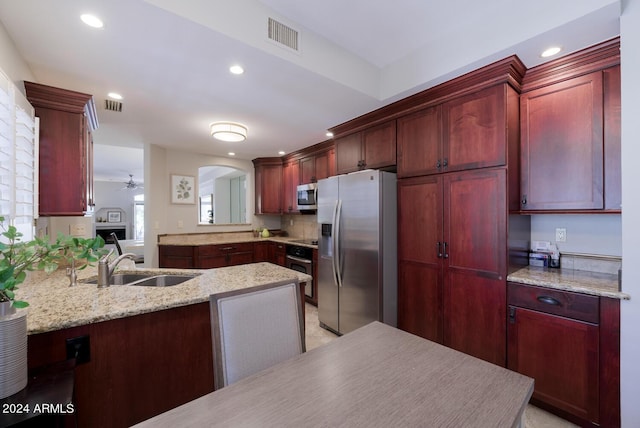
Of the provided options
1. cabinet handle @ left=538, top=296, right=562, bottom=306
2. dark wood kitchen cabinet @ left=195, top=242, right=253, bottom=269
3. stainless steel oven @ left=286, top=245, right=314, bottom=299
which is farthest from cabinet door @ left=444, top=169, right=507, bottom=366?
dark wood kitchen cabinet @ left=195, top=242, right=253, bottom=269

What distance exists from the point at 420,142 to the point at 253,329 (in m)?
2.10

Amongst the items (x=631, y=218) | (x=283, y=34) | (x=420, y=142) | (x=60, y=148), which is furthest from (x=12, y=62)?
(x=631, y=218)

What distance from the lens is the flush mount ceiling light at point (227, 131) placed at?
3098 millimetres

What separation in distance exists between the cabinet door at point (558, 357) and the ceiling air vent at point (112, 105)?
12.3 ft

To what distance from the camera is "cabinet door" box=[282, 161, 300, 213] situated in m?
4.70

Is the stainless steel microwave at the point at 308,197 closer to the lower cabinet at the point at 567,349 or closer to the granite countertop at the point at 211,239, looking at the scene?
the granite countertop at the point at 211,239

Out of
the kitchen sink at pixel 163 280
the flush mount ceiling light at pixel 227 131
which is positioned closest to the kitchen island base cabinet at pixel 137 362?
the kitchen sink at pixel 163 280

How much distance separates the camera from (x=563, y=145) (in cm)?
189

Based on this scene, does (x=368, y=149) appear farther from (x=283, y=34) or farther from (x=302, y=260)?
(x=302, y=260)

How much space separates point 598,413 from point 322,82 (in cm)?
284

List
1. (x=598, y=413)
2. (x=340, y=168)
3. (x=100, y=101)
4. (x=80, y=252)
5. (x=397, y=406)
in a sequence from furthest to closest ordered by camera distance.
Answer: (x=340, y=168)
(x=100, y=101)
(x=598, y=413)
(x=80, y=252)
(x=397, y=406)

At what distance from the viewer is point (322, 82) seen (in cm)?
218

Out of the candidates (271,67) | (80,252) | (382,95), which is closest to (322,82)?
(271,67)

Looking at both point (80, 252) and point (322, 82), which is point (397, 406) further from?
point (322, 82)
